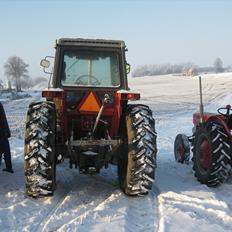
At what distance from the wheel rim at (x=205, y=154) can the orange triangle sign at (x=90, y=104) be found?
203 cm

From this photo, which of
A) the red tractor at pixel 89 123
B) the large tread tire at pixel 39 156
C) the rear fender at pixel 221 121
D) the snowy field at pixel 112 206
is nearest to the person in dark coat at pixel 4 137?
the snowy field at pixel 112 206

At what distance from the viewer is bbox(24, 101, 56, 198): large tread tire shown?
20.9 feet

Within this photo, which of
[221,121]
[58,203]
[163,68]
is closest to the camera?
[58,203]

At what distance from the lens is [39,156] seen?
6.38 metres

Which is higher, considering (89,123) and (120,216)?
(89,123)

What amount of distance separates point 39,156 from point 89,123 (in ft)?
3.49

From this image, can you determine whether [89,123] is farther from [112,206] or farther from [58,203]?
[112,206]

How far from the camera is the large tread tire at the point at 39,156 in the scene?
6.37m

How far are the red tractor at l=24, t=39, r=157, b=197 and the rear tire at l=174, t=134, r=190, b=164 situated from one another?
2.71m

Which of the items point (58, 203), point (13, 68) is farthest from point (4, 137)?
point (13, 68)

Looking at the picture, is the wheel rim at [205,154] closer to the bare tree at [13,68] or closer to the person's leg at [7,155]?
the person's leg at [7,155]

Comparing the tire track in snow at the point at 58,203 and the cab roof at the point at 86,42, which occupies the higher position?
the cab roof at the point at 86,42

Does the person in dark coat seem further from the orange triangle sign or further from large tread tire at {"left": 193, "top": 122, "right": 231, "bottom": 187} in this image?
large tread tire at {"left": 193, "top": 122, "right": 231, "bottom": 187}

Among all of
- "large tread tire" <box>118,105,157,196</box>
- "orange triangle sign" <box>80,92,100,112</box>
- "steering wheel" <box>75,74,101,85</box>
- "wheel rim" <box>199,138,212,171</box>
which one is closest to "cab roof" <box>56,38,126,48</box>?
"steering wheel" <box>75,74,101,85</box>
